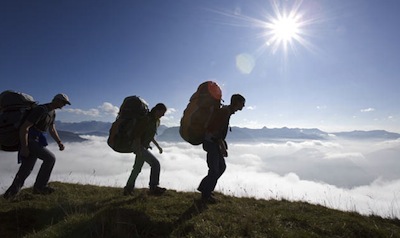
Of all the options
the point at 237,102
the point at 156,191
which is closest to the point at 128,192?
the point at 156,191

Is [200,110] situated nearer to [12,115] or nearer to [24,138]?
[24,138]

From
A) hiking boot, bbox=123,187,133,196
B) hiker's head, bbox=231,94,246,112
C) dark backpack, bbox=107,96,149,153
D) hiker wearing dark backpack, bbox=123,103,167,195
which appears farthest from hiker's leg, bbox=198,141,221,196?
hiking boot, bbox=123,187,133,196

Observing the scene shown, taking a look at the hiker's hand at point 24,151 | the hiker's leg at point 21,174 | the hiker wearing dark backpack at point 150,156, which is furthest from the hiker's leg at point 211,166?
the hiker's leg at point 21,174

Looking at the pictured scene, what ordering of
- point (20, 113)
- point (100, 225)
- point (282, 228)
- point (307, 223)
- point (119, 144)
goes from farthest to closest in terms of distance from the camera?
1. point (119, 144)
2. point (20, 113)
3. point (307, 223)
4. point (282, 228)
5. point (100, 225)

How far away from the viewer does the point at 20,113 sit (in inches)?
254

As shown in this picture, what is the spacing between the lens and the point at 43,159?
A: 6.91m

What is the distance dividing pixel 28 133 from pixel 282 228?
7.24 m

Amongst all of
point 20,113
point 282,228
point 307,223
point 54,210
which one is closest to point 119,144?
point 54,210

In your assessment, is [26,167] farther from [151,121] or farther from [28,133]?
[151,121]

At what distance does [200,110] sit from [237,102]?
127 cm

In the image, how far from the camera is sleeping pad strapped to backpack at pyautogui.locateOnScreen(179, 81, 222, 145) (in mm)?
6352

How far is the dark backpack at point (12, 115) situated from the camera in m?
6.32

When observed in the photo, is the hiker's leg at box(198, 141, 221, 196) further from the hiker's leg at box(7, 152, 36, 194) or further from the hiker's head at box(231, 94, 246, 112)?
the hiker's leg at box(7, 152, 36, 194)

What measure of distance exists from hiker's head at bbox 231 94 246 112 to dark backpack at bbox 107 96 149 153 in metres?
2.76
